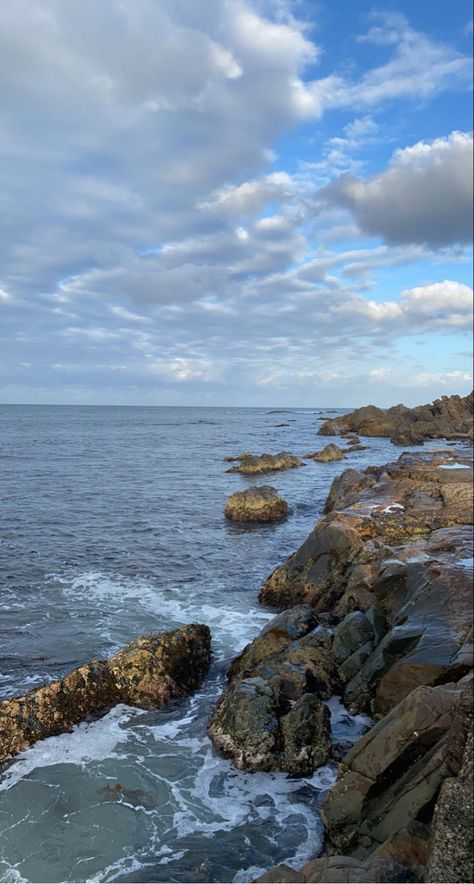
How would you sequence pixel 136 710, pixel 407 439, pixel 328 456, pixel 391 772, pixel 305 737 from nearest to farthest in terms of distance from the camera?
pixel 391 772 → pixel 305 737 → pixel 136 710 → pixel 328 456 → pixel 407 439

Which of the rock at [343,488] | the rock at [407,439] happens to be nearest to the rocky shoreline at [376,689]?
the rock at [343,488]

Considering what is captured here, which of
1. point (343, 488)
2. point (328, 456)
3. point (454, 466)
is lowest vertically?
point (343, 488)

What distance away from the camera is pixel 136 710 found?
11.9m

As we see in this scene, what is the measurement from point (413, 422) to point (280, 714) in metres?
81.8

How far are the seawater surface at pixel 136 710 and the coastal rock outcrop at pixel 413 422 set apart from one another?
151 ft

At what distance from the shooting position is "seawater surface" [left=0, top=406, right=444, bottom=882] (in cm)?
819

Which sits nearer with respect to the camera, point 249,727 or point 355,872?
point 355,872

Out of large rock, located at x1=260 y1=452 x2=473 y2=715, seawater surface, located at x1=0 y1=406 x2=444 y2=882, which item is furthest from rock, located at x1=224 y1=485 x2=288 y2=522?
large rock, located at x1=260 y1=452 x2=473 y2=715

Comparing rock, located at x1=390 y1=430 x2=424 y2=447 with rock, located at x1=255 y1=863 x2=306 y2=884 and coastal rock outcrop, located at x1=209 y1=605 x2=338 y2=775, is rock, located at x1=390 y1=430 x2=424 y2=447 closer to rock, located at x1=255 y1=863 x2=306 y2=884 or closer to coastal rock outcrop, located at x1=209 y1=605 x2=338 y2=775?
coastal rock outcrop, located at x1=209 y1=605 x2=338 y2=775

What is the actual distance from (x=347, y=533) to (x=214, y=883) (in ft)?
39.7

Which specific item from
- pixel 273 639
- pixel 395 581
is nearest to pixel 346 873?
pixel 273 639

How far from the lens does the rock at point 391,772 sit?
6.92m

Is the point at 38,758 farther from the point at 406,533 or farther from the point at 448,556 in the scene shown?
the point at 406,533

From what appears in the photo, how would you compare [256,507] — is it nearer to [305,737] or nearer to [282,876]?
[305,737]
